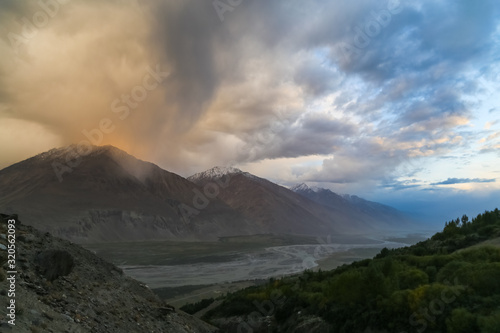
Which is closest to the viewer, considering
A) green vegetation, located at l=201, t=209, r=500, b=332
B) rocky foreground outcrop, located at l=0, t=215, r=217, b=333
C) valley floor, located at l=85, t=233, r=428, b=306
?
rocky foreground outcrop, located at l=0, t=215, r=217, b=333

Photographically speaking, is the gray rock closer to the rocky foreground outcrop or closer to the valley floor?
the rocky foreground outcrop

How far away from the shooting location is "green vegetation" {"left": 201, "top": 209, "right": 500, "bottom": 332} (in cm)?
1408

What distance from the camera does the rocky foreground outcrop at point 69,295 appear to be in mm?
10352

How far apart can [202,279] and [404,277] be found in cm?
7217

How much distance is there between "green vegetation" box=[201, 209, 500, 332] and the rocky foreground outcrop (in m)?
7.67

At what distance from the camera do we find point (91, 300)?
1423 centimetres

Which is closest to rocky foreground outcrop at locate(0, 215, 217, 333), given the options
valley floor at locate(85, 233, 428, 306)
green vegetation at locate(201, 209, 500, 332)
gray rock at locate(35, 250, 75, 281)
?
gray rock at locate(35, 250, 75, 281)

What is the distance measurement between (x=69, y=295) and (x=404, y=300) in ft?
52.1

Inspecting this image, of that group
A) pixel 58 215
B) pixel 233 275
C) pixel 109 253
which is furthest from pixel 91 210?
pixel 233 275

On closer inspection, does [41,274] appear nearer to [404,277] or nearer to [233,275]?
[404,277]

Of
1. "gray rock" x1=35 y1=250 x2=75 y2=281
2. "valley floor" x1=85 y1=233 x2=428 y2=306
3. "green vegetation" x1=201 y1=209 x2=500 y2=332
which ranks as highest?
"gray rock" x1=35 y1=250 x2=75 y2=281

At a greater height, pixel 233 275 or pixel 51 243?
pixel 51 243

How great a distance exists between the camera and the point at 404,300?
16.4 metres

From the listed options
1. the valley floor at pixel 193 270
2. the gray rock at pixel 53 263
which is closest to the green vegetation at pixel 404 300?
the gray rock at pixel 53 263
